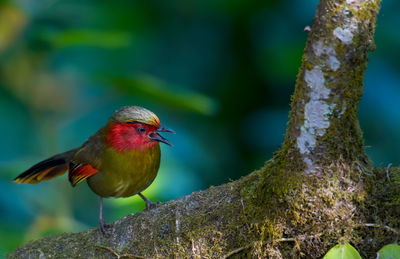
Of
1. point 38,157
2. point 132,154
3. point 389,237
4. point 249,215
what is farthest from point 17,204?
point 389,237

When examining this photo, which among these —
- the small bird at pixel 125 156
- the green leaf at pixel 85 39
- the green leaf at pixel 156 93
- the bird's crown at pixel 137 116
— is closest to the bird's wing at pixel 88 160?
the small bird at pixel 125 156

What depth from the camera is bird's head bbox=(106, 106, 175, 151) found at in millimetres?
3559

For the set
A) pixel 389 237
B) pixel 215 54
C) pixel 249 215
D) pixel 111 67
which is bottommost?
pixel 389 237

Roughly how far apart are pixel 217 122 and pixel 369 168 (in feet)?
12.1

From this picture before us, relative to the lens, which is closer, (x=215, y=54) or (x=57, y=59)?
(x=57, y=59)

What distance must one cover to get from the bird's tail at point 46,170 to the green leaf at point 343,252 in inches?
95.5

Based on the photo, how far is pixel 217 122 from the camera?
6.14 meters

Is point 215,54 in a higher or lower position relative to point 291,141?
higher

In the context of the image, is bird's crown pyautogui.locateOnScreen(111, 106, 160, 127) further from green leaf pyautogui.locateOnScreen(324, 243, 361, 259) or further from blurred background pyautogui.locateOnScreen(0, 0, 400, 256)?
green leaf pyautogui.locateOnScreen(324, 243, 361, 259)

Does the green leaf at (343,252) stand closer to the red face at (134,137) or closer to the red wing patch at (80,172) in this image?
the red face at (134,137)

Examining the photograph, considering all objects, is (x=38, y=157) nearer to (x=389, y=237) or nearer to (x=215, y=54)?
(x=215, y=54)

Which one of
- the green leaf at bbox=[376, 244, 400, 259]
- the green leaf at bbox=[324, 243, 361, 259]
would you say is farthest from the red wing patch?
the green leaf at bbox=[376, 244, 400, 259]

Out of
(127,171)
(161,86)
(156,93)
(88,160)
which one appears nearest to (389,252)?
(127,171)

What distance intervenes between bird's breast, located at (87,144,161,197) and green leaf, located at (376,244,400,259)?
1701mm
